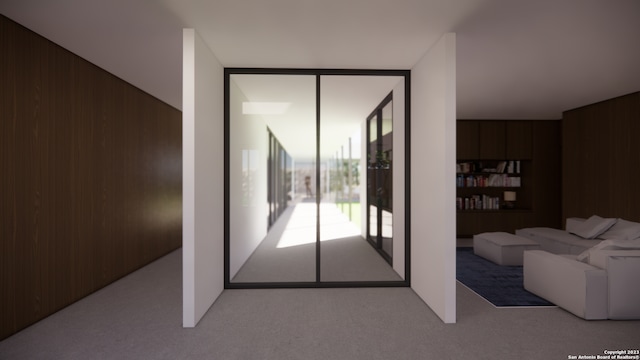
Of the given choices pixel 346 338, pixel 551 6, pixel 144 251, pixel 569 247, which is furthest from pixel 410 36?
pixel 144 251

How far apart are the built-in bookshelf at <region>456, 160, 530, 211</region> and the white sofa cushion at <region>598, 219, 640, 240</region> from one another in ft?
9.62

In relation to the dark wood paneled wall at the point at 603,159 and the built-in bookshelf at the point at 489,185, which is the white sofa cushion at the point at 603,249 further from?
the built-in bookshelf at the point at 489,185

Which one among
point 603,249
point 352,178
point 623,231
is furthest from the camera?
point 352,178

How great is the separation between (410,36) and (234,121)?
104 inches

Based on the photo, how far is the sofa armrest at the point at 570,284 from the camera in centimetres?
335

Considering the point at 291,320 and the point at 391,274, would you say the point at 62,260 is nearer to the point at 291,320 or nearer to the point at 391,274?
the point at 291,320

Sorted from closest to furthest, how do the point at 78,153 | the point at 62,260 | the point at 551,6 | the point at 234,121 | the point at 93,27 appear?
the point at 551,6, the point at 93,27, the point at 62,260, the point at 78,153, the point at 234,121

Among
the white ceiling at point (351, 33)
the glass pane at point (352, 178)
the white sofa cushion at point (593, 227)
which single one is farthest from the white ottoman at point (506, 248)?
the white ceiling at point (351, 33)

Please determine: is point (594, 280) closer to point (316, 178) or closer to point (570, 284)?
point (570, 284)

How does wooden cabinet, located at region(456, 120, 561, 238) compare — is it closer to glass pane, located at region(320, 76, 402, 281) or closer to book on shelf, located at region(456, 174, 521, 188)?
book on shelf, located at region(456, 174, 521, 188)

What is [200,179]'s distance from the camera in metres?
3.42

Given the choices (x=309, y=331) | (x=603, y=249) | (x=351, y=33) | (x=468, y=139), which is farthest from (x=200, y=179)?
(x=468, y=139)

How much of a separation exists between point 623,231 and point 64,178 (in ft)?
24.8

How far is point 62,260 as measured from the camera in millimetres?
3654
